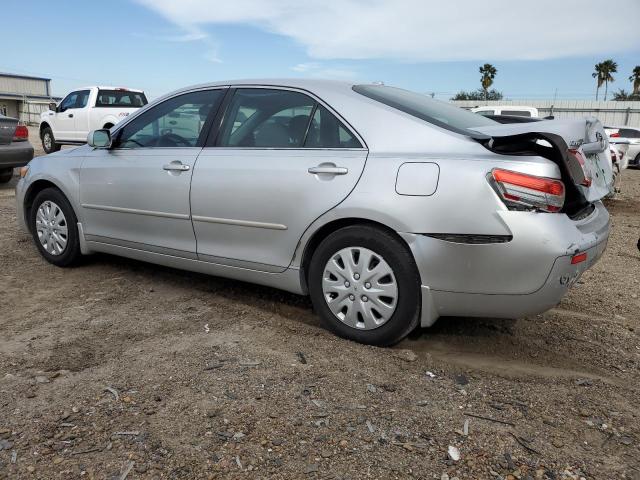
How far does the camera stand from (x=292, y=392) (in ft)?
8.86

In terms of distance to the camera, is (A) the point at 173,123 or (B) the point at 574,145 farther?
(A) the point at 173,123

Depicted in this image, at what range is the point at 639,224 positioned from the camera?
766 centimetres

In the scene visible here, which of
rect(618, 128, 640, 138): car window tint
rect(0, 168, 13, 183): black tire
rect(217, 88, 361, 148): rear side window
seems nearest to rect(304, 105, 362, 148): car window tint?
rect(217, 88, 361, 148): rear side window

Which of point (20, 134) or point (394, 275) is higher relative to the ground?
point (20, 134)

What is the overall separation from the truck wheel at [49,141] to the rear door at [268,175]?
14211 millimetres

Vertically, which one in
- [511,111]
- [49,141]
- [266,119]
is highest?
[511,111]

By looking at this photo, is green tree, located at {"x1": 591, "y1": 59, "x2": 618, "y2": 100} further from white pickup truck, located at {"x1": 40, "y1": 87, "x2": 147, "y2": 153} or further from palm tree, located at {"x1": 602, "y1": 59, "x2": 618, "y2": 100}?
white pickup truck, located at {"x1": 40, "y1": 87, "x2": 147, "y2": 153}

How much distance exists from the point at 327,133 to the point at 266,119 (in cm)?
52

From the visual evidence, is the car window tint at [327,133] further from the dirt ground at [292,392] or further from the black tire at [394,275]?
the dirt ground at [292,392]

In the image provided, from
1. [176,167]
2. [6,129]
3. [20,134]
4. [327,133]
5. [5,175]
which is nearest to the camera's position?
[327,133]

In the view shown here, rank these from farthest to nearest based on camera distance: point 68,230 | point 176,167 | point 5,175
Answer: point 5,175, point 68,230, point 176,167

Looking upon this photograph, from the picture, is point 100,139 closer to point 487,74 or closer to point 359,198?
point 359,198

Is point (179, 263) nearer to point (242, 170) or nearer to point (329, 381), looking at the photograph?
point (242, 170)

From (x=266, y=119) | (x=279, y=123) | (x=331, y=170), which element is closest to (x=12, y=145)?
(x=266, y=119)
